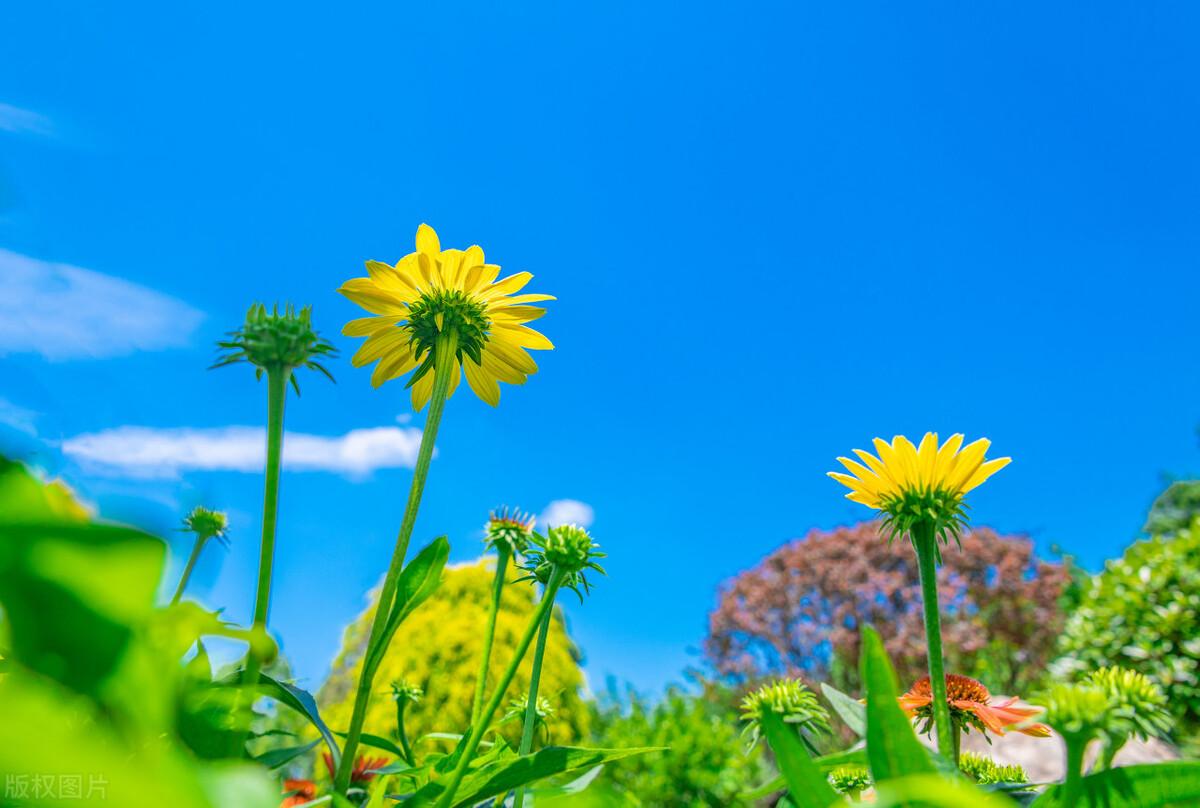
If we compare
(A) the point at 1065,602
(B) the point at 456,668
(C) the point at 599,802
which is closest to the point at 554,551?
(C) the point at 599,802

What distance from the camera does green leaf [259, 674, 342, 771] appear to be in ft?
1.66

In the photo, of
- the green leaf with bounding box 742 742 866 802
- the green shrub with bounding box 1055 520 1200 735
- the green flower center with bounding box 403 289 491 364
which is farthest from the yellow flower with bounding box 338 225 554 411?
the green shrub with bounding box 1055 520 1200 735

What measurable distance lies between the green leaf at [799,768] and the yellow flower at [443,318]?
1.79 ft

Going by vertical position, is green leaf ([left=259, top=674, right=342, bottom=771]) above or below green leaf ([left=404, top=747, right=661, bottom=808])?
above

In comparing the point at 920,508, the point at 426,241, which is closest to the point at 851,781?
the point at 920,508

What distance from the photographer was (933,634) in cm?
49

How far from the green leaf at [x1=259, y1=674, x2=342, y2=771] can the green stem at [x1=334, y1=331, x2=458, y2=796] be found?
14 mm

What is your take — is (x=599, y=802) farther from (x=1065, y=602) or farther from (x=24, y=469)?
(x=1065, y=602)

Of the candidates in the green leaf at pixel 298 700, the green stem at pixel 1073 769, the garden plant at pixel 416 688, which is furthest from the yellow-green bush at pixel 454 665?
the green stem at pixel 1073 769

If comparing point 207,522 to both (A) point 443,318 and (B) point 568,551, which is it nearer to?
(A) point 443,318

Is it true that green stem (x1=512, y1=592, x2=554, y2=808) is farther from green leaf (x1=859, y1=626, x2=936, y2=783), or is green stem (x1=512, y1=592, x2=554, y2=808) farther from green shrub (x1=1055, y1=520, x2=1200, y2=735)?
green shrub (x1=1055, y1=520, x2=1200, y2=735)

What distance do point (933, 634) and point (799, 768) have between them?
20 cm

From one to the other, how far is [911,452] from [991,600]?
922 cm

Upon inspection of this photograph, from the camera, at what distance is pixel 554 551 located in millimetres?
577
